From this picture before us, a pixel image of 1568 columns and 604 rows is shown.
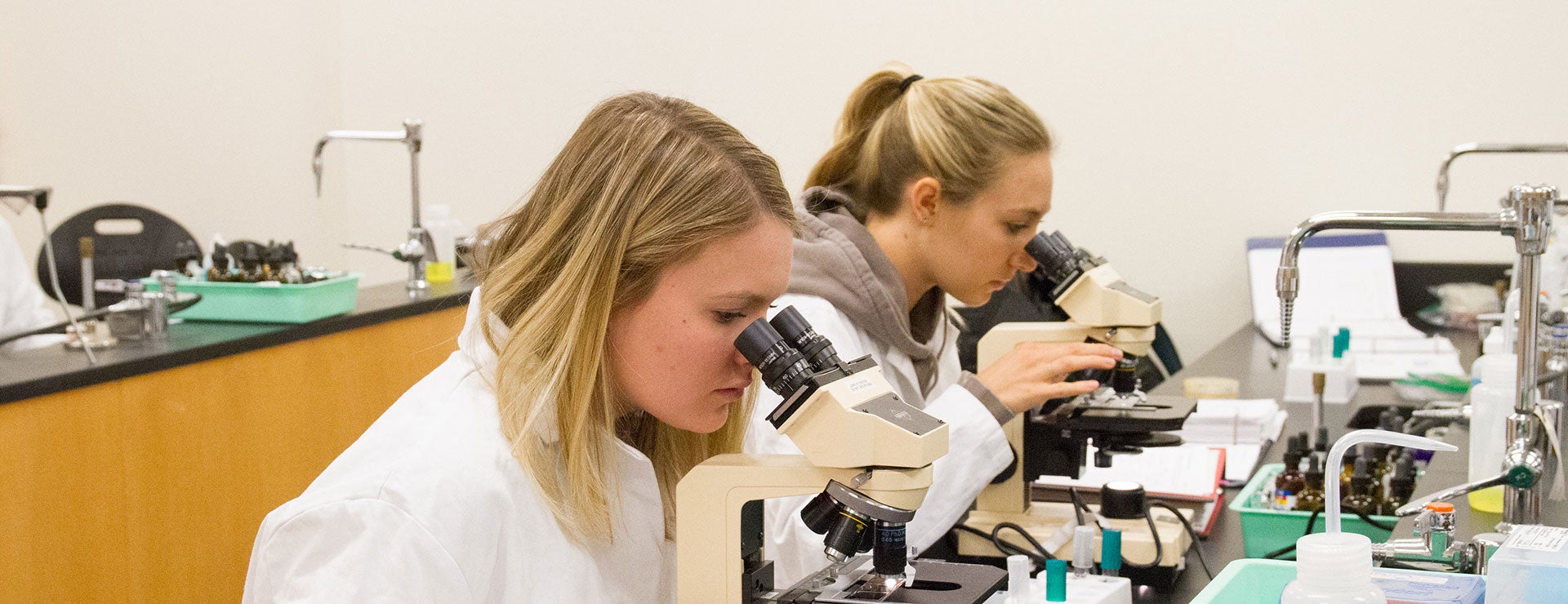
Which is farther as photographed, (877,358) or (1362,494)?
(877,358)

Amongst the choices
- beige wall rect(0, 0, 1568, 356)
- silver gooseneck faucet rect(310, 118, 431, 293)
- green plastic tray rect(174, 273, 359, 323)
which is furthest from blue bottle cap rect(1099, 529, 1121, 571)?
beige wall rect(0, 0, 1568, 356)

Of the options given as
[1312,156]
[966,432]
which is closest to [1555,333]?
[966,432]

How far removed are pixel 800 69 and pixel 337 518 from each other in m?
3.79

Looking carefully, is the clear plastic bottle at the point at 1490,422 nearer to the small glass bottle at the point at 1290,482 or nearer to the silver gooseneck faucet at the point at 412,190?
the small glass bottle at the point at 1290,482

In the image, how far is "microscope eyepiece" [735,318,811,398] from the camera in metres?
1.05

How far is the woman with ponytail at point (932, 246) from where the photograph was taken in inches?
71.4

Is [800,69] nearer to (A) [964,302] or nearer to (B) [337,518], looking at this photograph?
(A) [964,302]

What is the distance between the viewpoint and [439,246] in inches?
152

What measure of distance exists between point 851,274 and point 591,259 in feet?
2.91

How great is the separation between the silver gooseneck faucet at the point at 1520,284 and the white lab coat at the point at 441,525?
2.54ft

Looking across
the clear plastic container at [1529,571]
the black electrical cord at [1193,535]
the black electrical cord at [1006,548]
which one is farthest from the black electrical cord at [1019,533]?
the clear plastic container at [1529,571]

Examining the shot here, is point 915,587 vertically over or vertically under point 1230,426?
over

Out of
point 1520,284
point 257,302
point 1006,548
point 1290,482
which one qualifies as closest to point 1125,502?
point 1006,548

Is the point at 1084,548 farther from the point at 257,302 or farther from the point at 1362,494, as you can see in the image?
the point at 257,302
